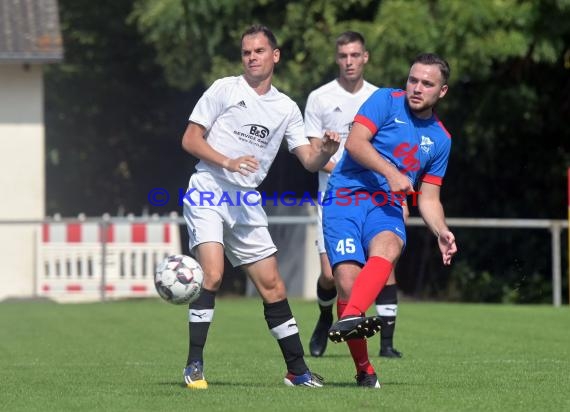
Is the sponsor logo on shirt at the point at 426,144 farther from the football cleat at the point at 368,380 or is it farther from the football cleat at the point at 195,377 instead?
the football cleat at the point at 195,377

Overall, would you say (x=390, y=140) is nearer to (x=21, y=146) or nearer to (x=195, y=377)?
(x=195, y=377)

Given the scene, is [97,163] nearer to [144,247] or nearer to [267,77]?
[144,247]

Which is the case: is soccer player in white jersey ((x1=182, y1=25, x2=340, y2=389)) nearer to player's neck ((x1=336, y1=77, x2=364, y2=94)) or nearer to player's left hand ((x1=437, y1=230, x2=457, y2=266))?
player's left hand ((x1=437, y1=230, x2=457, y2=266))

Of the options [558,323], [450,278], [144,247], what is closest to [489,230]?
[450,278]

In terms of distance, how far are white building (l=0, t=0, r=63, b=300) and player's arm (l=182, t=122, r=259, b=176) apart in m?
15.4

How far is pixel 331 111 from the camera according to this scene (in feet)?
39.4

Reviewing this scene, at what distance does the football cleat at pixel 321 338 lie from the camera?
1206cm

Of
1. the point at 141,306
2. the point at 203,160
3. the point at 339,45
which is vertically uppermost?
the point at 339,45

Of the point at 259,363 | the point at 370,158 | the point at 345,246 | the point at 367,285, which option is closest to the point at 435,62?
the point at 370,158

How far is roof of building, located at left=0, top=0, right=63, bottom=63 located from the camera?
926 inches

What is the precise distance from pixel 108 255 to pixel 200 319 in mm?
14088

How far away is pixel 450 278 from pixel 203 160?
17941 mm

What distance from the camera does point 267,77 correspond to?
9.30 meters

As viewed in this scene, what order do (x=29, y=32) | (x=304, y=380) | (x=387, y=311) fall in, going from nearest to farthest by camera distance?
(x=304, y=380) < (x=387, y=311) < (x=29, y=32)
